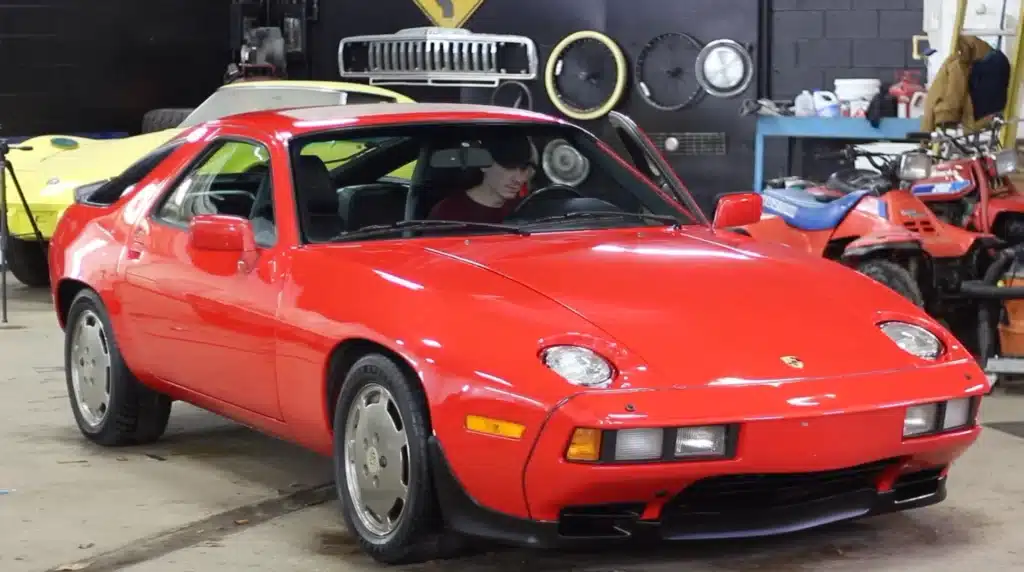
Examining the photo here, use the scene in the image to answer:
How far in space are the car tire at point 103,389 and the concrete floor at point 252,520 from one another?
0.24 feet

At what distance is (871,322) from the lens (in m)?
4.29

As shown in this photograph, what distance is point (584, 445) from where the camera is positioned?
12.3 feet

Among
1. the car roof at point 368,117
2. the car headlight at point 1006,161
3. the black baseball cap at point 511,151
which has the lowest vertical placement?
the car headlight at point 1006,161

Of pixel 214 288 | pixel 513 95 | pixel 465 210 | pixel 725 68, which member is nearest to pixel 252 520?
pixel 214 288

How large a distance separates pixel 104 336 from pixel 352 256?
154cm

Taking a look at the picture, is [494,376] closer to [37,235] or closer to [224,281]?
[224,281]

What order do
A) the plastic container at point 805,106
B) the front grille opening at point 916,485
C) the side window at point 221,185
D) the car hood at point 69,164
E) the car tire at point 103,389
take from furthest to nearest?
the plastic container at point 805,106 → the car hood at point 69,164 → the car tire at point 103,389 → the side window at point 221,185 → the front grille opening at point 916,485

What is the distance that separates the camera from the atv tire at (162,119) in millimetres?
12977

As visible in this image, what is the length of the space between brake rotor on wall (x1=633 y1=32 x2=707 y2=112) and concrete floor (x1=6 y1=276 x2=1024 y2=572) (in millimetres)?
7181

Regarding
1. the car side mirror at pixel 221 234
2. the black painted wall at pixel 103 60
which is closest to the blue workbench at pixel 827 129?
the black painted wall at pixel 103 60

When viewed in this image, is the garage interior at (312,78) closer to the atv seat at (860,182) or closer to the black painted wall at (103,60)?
the black painted wall at (103,60)

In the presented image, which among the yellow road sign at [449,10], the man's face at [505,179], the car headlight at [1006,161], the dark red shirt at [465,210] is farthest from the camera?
the yellow road sign at [449,10]

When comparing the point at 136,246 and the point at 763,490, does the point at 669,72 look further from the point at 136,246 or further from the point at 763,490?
the point at 763,490

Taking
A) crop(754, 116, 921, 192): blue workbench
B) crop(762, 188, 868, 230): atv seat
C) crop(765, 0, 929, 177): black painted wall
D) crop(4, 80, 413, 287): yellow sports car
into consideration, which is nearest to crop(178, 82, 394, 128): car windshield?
crop(4, 80, 413, 287): yellow sports car
